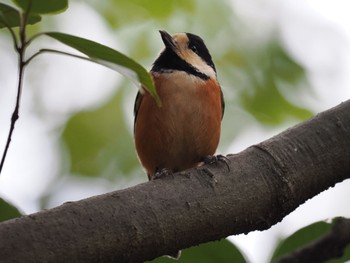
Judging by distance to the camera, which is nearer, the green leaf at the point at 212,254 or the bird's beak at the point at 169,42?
the green leaf at the point at 212,254

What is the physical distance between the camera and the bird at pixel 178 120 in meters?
4.29

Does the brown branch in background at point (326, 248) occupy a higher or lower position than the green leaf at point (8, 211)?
higher

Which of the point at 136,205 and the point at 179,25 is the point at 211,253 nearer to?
the point at 136,205

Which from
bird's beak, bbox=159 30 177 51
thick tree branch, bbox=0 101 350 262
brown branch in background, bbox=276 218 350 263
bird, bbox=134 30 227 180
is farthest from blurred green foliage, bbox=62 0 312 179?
brown branch in background, bbox=276 218 350 263

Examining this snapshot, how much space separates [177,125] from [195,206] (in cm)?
168

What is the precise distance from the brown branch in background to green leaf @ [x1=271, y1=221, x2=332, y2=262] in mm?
526

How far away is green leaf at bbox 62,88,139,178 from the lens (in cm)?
671

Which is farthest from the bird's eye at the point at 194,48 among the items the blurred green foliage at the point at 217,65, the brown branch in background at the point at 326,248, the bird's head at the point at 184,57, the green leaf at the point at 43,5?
the brown branch in background at the point at 326,248

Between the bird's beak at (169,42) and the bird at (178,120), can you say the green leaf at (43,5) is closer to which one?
the bird at (178,120)

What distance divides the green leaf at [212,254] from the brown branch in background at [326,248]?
0.58 meters

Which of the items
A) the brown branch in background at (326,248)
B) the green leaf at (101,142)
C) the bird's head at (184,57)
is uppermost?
the brown branch in background at (326,248)

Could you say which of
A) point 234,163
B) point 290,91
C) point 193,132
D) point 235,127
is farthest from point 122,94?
point 234,163

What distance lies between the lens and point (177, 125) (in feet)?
14.1

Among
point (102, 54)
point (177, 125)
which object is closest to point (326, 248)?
point (102, 54)
